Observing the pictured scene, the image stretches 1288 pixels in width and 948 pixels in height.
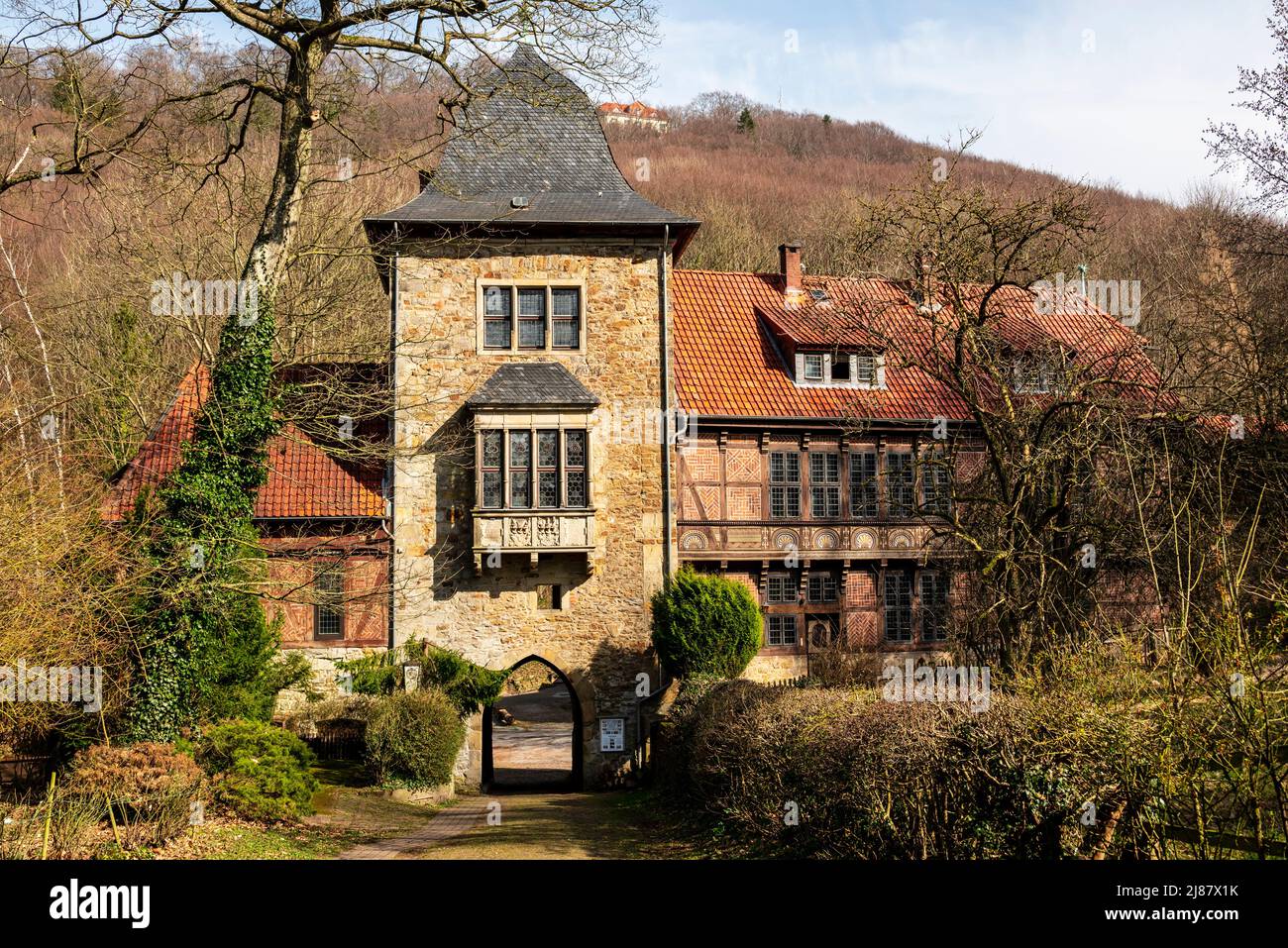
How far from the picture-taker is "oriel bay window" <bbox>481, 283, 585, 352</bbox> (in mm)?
22203

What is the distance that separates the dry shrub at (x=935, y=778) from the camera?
7.77m

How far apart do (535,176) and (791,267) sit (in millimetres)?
7208

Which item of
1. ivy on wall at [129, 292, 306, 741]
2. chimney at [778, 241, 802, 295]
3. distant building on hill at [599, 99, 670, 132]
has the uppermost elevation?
distant building on hill at [599, 99, 670, 132]

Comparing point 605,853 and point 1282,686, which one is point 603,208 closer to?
point 605,853

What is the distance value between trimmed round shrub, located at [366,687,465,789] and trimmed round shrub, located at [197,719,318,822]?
3312mm

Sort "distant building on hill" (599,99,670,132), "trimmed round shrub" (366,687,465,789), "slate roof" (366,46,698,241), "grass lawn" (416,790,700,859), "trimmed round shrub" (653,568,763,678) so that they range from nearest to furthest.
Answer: "grass lawn" (416,790,700,859)
"trimmed round shrub" (366,687,465,789)
"trimmed round shrub" (653,568,763,678)
"slate roof" (366,46,698,241)
"distant building on hill" (599,99,670,132)

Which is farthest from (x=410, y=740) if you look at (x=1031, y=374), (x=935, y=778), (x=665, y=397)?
(x=935, y=778)

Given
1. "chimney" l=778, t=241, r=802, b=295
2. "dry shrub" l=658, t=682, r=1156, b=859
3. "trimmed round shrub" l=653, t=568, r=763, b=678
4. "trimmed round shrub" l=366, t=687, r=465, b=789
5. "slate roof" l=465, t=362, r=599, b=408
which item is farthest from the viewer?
"chimney" l=778, t=241, r=802, b=295

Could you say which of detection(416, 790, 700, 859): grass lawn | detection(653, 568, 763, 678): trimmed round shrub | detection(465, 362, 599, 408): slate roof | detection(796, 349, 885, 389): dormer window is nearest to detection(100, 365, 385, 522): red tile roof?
detection(465, 362, 599, 408): slate roof

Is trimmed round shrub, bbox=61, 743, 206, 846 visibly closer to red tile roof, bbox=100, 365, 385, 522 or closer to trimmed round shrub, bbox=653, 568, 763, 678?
red tile roof, bbox=100, 365, 385, 522

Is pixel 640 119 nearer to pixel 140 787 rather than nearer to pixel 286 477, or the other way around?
pixel 286 477

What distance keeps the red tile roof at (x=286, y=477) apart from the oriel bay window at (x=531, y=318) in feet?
11.9

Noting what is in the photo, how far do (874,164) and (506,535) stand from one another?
2027 inches

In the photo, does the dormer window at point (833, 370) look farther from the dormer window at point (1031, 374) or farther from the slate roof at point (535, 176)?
the dormer window at point (1031, 374)
